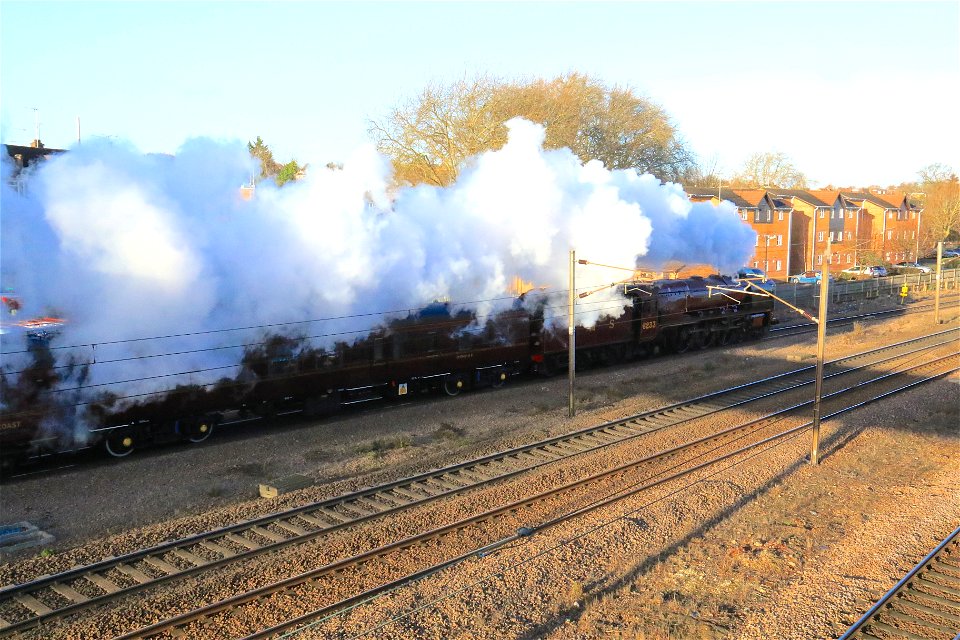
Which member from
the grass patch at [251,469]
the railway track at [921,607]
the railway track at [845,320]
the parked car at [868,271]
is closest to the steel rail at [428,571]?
the railway track at [921,607]

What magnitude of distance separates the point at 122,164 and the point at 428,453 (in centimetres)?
844

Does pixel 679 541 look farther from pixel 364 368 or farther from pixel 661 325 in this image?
pixel 661 325

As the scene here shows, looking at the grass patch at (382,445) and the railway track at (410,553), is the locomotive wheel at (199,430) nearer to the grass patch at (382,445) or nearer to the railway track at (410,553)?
the grass patch at (382,445)

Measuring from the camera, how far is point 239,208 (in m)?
16.6

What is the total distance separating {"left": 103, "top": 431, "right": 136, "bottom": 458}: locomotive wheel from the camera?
15.7 meters

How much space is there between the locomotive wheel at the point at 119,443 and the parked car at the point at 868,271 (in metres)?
60.0

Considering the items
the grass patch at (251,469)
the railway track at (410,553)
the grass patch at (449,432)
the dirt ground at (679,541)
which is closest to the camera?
the railway track at (410,553)

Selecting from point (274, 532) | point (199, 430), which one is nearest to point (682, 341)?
point (199, 430)

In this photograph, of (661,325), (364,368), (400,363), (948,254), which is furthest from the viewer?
(948,254)

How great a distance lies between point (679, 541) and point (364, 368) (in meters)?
9.61

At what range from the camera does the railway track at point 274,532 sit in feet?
32.8

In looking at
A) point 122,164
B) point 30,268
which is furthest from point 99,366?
point 122,164

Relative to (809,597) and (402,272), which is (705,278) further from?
(809,597)

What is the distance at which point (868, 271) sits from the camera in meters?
63.1
